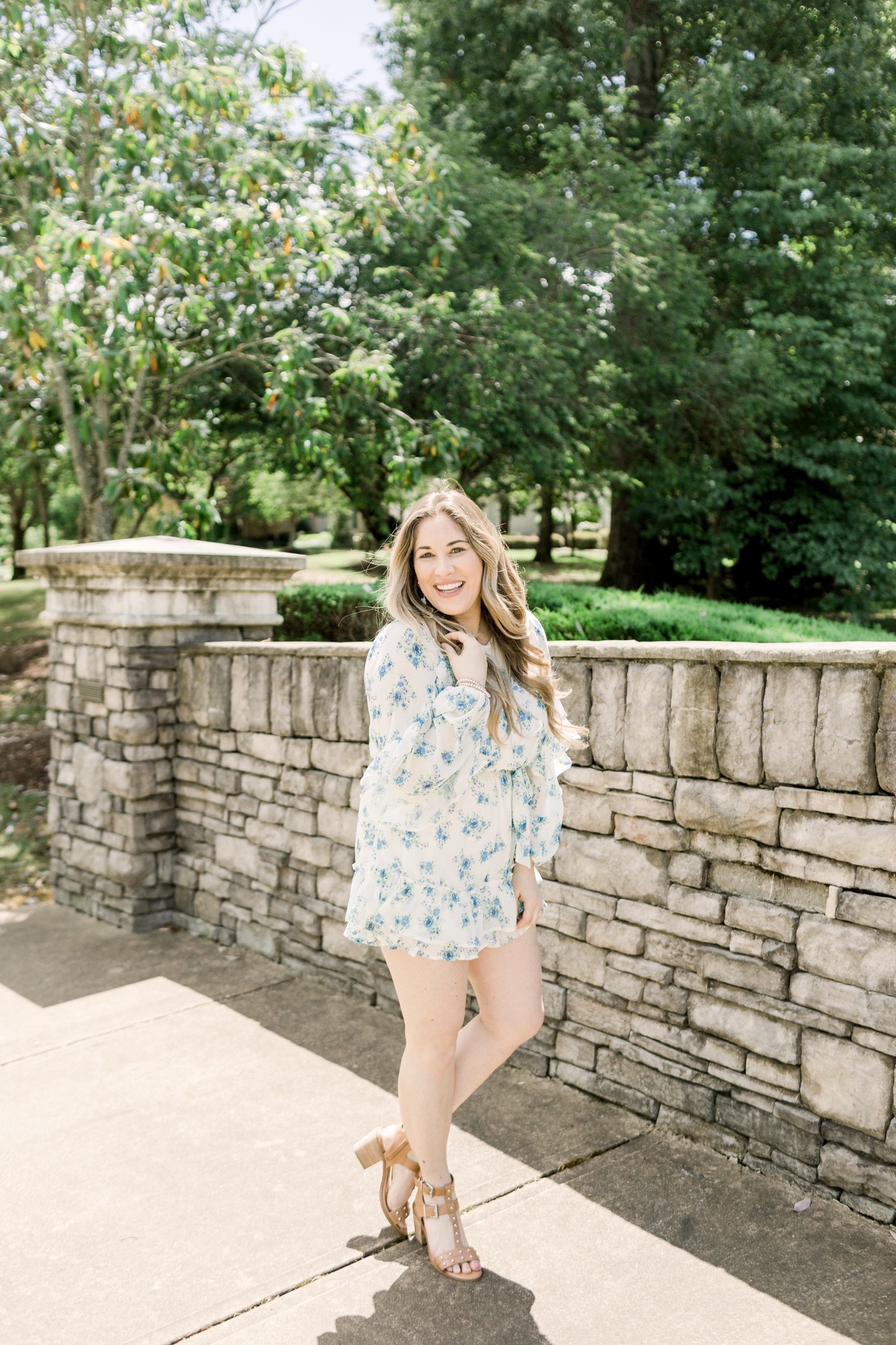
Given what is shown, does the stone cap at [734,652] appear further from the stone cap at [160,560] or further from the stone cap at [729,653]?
the stone cap at [160,560]

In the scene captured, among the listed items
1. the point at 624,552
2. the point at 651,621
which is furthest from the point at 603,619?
the point at 624,552

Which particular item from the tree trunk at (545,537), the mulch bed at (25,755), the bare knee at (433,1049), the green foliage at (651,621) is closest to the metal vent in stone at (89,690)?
the mulch bed at (25,755)

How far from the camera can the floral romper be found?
2.33m

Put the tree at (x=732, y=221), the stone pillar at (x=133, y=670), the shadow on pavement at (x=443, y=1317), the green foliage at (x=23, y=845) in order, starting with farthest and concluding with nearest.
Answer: the tree at (x=732, y=221)
the green foliage at (x=23, y=845)
the stone pillar at (x=133, y=670)
the shadow on pavement at (x=443, y=1317)

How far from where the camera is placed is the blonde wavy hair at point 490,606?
2.48 m

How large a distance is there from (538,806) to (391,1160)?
0.98 meters

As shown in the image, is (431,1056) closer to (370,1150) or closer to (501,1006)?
(501,1006)

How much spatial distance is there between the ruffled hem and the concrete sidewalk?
77 cm

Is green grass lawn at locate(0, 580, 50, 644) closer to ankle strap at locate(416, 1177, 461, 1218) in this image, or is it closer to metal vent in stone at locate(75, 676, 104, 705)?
metal vent in stone at locate(75, 676, 104, 705)

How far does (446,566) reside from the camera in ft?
8.13

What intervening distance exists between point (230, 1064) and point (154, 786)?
1.79 m


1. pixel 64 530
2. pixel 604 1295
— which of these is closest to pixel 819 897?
pixel 604 1295

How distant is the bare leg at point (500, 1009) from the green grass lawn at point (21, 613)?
35.5 ft

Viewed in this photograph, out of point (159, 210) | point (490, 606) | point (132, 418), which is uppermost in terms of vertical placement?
point (159, 210)
